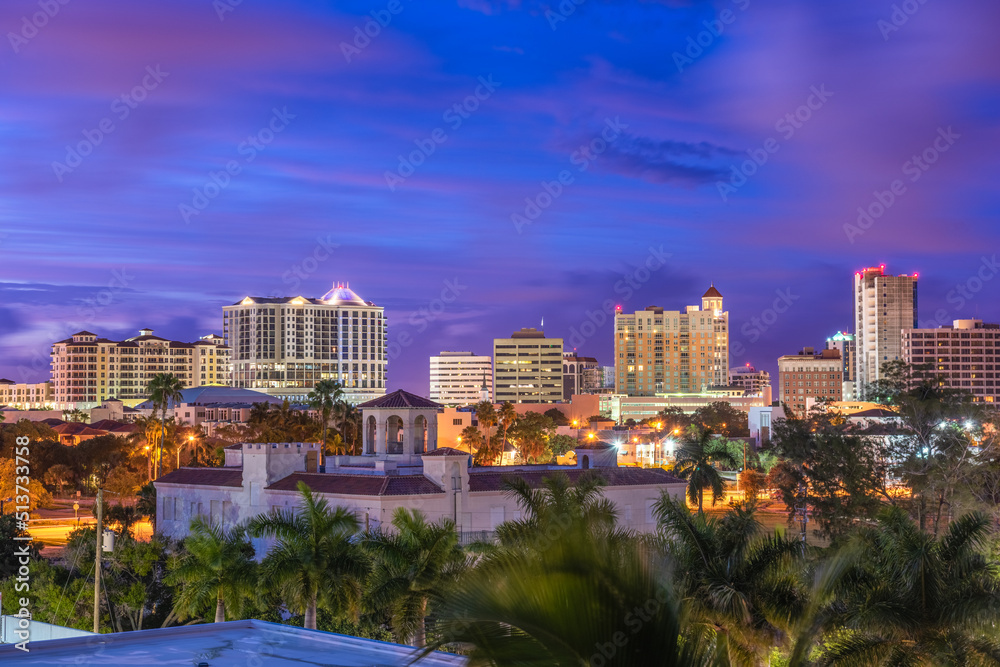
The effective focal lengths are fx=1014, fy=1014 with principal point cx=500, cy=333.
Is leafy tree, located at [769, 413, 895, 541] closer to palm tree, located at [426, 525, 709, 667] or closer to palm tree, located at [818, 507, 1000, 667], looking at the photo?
palm tree, located at [818, 507, 1000, 667]

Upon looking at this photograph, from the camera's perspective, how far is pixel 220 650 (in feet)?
56.2

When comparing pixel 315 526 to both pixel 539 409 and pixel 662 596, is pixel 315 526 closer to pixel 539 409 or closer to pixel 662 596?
pixel 662 596

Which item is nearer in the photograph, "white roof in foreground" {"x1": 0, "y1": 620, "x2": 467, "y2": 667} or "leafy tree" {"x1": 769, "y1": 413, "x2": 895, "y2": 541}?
"white roof in foreground" {"x1": 0, "y1": 620, "x2": 467, "y2": 667}

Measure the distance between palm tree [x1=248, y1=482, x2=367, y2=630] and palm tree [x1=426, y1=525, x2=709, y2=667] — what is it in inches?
774

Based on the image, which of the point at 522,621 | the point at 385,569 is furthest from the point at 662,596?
the point at 385,569

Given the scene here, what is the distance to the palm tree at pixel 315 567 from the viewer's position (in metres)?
26.2

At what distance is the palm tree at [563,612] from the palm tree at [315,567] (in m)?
19.7

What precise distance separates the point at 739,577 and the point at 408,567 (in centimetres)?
1036

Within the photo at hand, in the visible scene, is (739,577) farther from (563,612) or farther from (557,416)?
(557,416)

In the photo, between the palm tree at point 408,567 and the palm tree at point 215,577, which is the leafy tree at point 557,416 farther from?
the palm tree at point 408,567

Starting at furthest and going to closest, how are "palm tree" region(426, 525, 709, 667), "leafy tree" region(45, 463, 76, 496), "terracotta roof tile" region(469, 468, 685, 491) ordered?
"leafy tree" region(45, 463, 76, 496)
"terracotta roof tile" region(469, 468, 685, 491)
"palm tree" region(426, 525, 709, 667)

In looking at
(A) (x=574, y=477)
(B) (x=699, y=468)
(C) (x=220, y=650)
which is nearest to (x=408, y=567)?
(C) (x=220, y=650)

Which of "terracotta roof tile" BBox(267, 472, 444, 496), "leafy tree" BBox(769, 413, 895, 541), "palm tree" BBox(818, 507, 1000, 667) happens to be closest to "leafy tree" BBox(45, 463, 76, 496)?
"terracotta roof tile" BBox(267, 472, 444, 496)

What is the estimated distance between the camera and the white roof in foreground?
16109 mm
